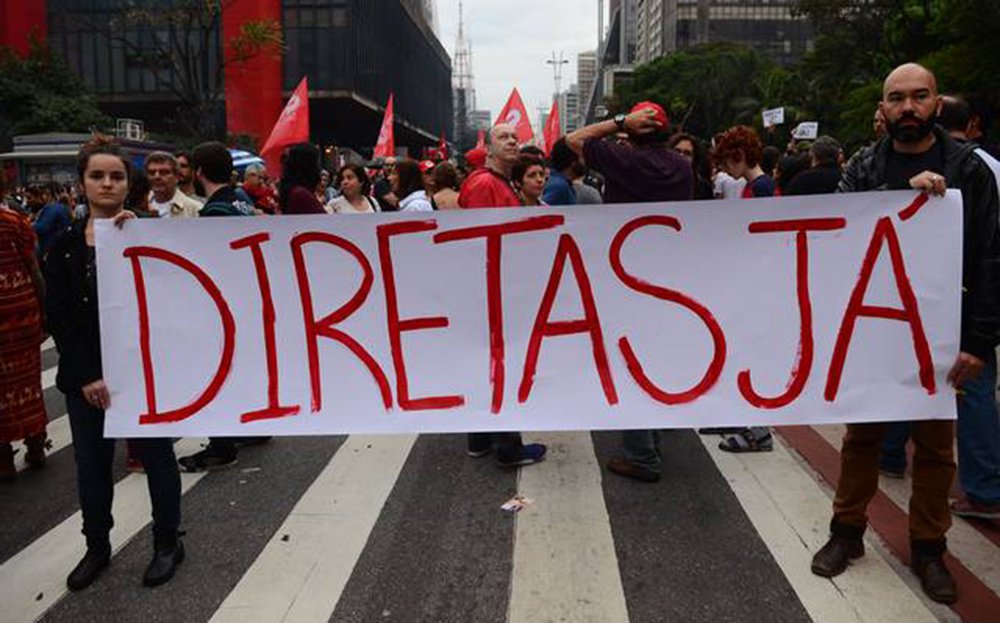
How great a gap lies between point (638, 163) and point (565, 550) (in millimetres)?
1890

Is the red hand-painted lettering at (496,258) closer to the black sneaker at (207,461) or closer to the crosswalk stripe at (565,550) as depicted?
the crosswalk stripe at (565,550)

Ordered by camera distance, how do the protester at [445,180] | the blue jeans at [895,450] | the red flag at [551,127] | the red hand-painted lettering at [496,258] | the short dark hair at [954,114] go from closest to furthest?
1. the red hand-painted lettering at [496,258]
2. the short dark hair at [954,114]
3. the blue jeans at [895,450]
4. the protester at [445,180]
5. the red flag at [551,127]

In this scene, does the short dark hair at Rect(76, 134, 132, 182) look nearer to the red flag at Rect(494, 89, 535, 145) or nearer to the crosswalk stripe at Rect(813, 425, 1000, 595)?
the crosswalk stripe at Rect(813, 425, 1000, 595)

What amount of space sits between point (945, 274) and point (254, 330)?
2725 millimetres

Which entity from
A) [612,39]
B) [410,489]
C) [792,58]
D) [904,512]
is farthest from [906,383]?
[612,39]

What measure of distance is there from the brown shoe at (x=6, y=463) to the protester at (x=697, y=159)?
472cm

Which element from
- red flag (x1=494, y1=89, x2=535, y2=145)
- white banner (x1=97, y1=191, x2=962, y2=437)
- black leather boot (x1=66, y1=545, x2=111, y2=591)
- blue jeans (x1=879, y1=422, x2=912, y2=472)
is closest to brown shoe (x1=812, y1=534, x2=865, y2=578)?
white banner (x1=97, y1=191, x2=962, y2=437)

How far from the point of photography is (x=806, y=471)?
480 cm

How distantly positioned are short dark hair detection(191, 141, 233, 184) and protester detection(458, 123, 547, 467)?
142 centimetres

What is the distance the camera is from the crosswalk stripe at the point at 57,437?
5316 mm

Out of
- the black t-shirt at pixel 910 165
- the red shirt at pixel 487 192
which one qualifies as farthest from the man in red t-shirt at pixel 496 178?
the black t-shirt at pixel 910 165

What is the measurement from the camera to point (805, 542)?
3.82 metres

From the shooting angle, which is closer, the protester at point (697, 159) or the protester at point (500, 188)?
the protester at point (500, 188)

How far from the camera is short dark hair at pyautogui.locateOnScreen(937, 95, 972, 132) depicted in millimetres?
4254
